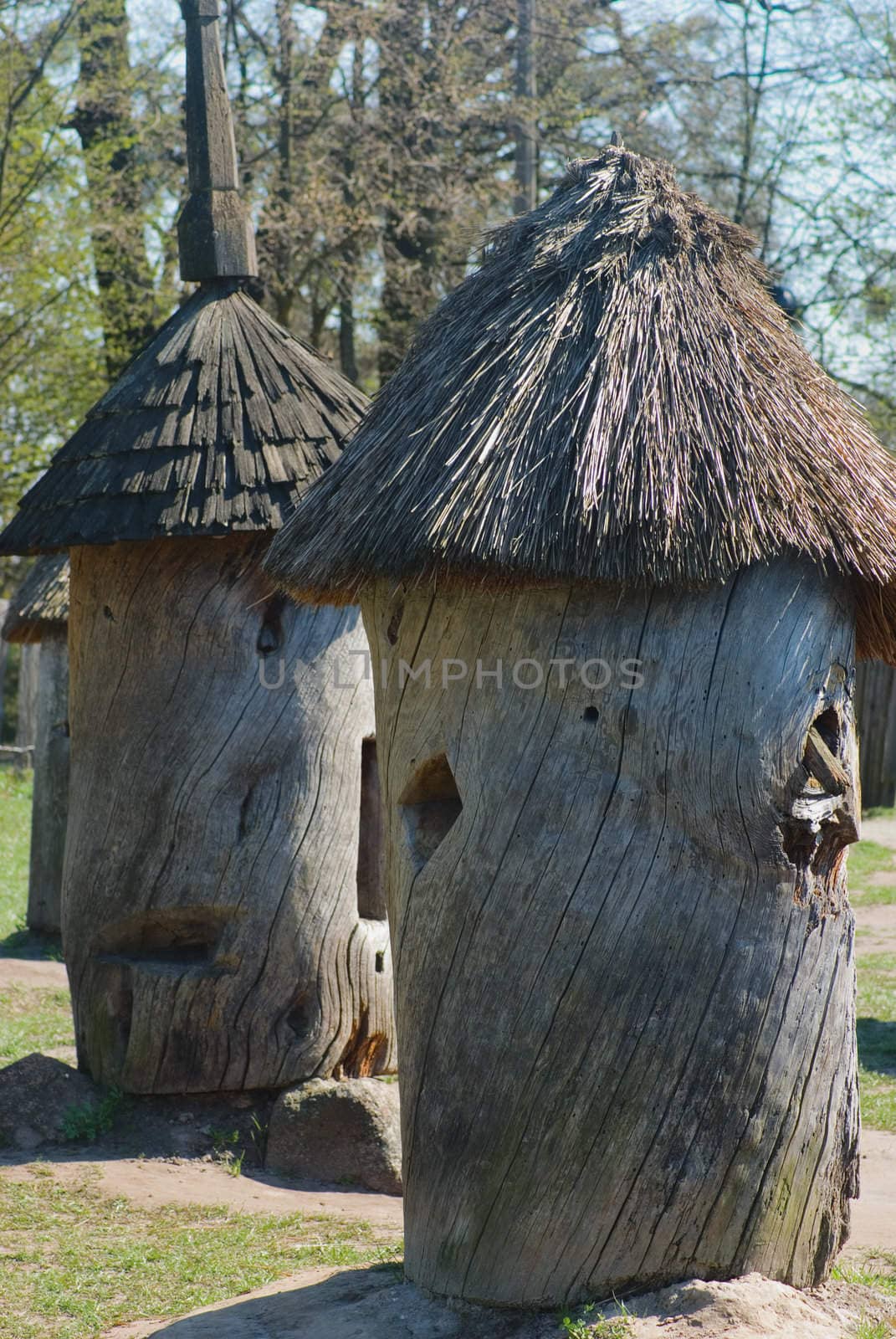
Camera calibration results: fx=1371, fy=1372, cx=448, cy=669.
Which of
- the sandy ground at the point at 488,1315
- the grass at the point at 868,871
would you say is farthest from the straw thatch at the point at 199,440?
the grass at the point at 868,871

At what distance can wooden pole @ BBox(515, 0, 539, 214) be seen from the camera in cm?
1495

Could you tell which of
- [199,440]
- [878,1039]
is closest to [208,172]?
[199,440]

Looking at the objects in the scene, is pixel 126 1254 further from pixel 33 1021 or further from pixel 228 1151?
pixel 33 1021

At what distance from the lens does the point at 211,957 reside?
5.95 m

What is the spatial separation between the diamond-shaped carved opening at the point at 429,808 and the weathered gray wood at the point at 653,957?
214mm

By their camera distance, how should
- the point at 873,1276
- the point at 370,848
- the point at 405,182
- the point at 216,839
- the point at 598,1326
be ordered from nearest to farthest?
the point at 598,1326 < the point at 873,1276 < the point at 216,839 < the point at 370,848 < the point at 405,182

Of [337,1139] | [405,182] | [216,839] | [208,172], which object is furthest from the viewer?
[405,182]

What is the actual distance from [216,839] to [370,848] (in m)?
0.96

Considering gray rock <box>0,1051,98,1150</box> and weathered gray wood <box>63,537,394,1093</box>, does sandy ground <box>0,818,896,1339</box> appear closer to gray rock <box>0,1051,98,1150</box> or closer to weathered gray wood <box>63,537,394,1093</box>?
gray rock <box>0,1051,98,1150</box>

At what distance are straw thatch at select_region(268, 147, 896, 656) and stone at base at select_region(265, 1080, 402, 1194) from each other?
2.78 m

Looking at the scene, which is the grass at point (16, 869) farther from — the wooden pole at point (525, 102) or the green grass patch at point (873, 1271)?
the wooden pole at point (525, 102)

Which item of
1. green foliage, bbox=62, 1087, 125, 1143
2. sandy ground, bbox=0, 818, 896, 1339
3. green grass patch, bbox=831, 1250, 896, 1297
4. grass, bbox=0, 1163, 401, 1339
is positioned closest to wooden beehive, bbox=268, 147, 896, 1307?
green grass patch, bbox=831, 1250, 896, 1297

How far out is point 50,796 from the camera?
1011cm

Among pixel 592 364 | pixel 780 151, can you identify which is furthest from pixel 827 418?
pixel 780 151
